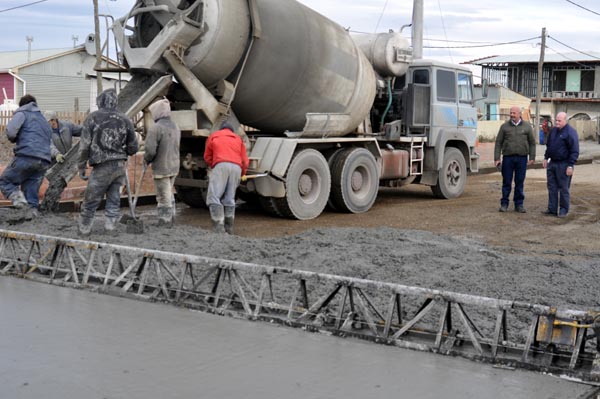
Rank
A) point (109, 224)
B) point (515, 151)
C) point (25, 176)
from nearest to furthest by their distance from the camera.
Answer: point (109, 224) → point (25, 176) → point (515, 151)

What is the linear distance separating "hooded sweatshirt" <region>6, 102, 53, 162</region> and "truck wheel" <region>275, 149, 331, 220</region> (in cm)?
361

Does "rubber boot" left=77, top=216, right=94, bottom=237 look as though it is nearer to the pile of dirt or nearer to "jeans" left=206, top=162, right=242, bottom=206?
the pile of dirt

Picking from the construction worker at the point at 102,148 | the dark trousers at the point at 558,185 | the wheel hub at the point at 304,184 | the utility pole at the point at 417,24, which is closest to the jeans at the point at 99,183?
the construction worker at the point at 102,148

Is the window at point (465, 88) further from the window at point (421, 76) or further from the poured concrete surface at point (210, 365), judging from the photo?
the poured concrete surface at point (210, 365)

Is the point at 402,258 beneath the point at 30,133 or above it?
beneath

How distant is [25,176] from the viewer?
10875 millimetres

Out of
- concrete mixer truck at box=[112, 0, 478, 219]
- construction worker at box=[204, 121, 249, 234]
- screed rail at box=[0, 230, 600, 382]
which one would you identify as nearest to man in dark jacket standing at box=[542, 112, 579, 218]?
concrete mixer truck at box=[112, 0, 478, 219]

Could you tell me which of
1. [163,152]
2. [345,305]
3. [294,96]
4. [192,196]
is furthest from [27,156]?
[345,305]

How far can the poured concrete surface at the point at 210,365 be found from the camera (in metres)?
4.71

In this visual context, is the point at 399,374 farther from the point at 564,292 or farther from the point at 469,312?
the point at 564,292

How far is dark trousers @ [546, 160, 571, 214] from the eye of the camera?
13102mm

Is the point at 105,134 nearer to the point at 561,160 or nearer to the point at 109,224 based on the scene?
the point at 109,224

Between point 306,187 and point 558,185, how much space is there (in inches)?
169

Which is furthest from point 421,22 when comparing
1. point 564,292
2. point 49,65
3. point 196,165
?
point 49,65
